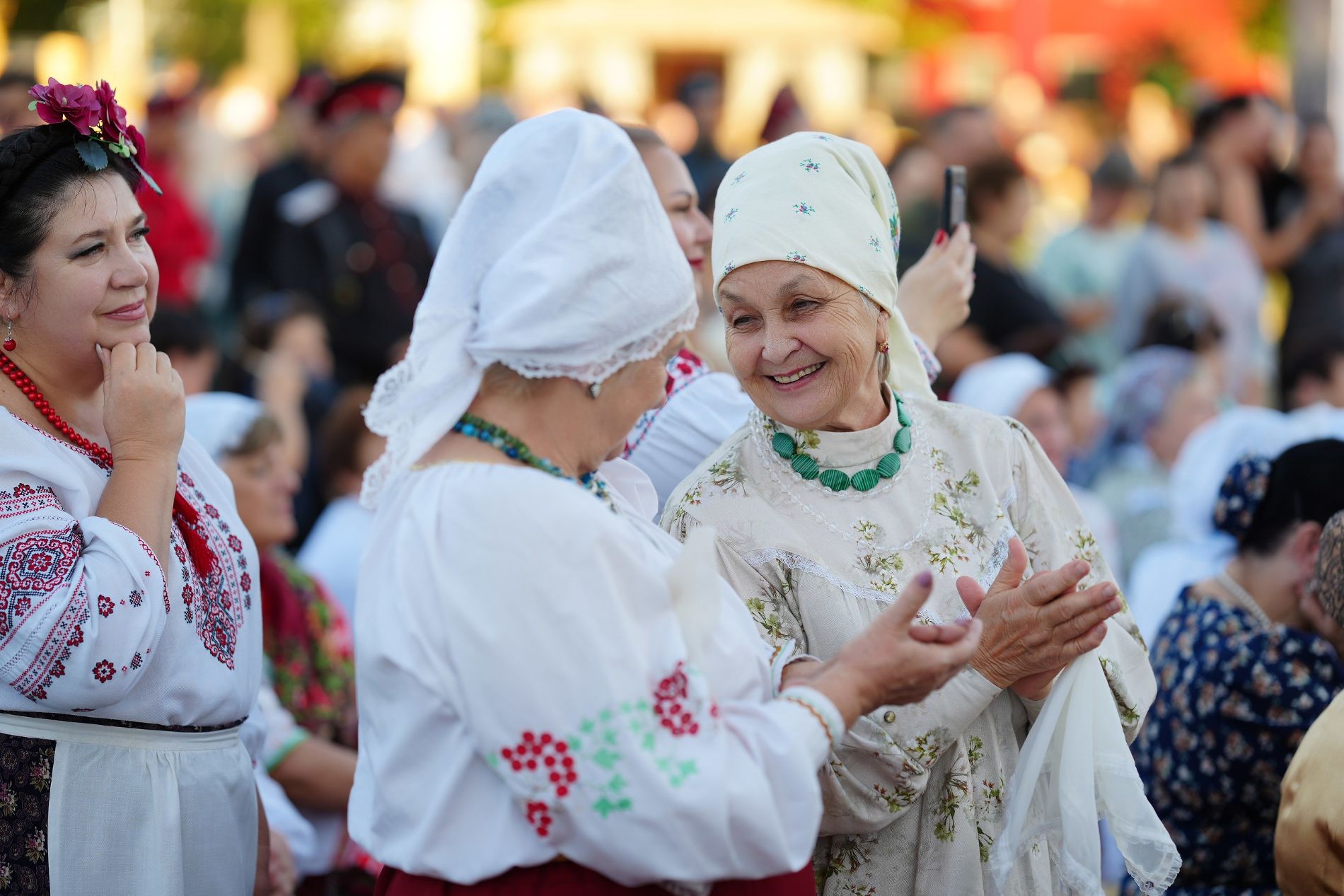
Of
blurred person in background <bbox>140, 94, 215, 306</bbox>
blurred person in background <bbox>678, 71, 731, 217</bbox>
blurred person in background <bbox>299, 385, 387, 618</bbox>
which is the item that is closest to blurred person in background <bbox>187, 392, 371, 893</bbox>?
blurred person in background <bbox>299, 385, 387, 618</bbox>

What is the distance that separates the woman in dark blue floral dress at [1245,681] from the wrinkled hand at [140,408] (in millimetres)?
2377

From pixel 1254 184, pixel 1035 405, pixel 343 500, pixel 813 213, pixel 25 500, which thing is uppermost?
pixel 813 213

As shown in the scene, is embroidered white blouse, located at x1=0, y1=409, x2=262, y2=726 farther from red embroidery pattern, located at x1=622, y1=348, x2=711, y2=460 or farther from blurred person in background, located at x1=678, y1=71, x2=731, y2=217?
blurred person in background, located at x1=678, y1=71, x2=731, y2=217

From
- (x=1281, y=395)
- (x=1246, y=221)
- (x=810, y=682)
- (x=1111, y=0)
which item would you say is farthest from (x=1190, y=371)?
(x=1111, y=0)

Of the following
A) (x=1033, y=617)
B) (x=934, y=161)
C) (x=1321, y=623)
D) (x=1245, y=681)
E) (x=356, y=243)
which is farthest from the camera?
(x=934, y=161)

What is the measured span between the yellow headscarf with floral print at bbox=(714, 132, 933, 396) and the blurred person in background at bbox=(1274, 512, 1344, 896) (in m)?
1.13

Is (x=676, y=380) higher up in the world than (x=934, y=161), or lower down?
lower down

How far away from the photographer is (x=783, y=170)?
8.77 feet

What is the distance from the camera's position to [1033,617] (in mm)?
2506

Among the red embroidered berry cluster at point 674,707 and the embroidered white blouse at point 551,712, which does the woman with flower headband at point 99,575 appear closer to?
the embroidered white blouse at point 551,712

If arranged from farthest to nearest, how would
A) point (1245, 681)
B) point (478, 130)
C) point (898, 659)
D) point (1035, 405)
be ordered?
point (478, 130), point (1035, 405), point (1245, 681), point (898, 659)

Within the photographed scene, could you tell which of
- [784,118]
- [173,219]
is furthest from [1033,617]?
[784,118]

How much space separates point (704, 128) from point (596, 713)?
8582 mm

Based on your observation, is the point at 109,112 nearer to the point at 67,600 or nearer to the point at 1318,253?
the point at 67,600
